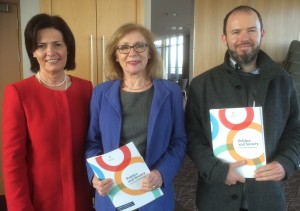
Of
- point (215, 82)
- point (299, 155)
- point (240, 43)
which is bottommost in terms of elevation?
point (299, 155)

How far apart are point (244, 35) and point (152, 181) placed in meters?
0.83

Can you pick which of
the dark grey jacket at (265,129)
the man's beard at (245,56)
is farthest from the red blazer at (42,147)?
the man's beard at (245,56)

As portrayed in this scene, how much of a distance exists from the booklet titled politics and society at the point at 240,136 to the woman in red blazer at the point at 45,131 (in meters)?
0.68

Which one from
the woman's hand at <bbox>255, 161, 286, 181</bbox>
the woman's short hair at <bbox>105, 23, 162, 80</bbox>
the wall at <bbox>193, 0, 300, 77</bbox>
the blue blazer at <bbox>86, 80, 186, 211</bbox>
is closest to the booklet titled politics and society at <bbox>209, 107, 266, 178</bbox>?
the woman's hand at <bbox>255, 161, 286, 181</bbox>

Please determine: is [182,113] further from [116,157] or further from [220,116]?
[116,157]

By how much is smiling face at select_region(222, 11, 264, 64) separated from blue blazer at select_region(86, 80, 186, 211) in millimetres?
356

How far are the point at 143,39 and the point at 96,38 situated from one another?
6.01 feet

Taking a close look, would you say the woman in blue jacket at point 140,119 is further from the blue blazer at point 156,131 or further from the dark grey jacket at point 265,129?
the dark grey jacket at point 265,129

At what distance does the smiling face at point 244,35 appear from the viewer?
1.38m

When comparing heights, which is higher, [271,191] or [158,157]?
[158,157]

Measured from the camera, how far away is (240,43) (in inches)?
54.2

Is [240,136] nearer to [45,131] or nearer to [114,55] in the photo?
[114,55]

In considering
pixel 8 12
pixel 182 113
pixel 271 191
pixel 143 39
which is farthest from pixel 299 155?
pixel 8 12

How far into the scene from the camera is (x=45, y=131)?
52.6 inches
